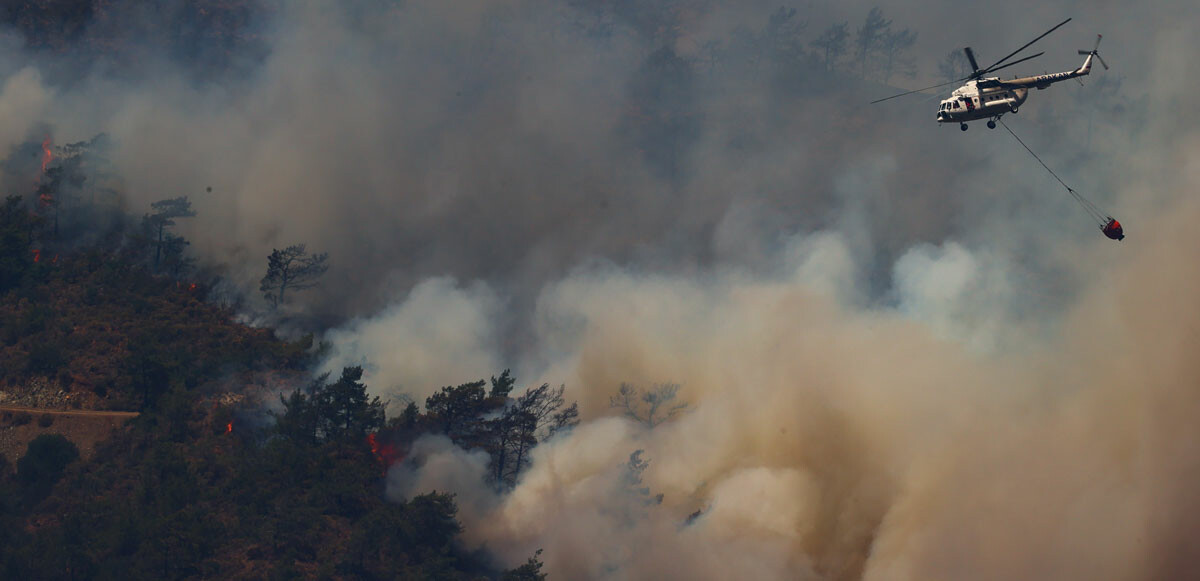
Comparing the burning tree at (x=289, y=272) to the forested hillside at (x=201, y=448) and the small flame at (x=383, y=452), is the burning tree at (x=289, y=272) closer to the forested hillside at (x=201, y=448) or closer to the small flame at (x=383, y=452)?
the forested hillside at (x=201, y=448)

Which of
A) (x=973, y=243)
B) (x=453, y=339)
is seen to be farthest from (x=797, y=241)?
(x=453, y=339)

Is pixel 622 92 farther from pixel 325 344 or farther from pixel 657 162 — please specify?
pixel 325 344

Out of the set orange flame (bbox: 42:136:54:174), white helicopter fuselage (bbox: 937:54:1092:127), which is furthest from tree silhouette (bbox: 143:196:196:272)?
white helicopter fuselage (bbox: 937:54:1092:127)

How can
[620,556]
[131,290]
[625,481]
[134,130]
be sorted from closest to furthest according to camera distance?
[620,556], [625,481], [131,290], [134,130]

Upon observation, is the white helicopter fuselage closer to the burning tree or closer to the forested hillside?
the forested hillside

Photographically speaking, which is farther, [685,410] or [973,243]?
[973,243]

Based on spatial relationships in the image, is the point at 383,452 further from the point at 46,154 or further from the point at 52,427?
the point at 46,154
